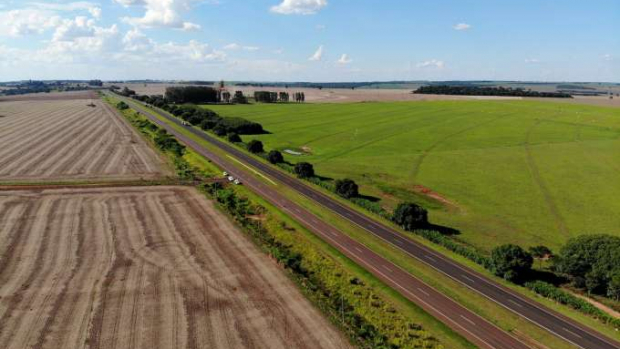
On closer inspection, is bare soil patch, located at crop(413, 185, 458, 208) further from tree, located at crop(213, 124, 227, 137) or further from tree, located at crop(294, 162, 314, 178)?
tree, located at crop(213, 124, 227, 137)

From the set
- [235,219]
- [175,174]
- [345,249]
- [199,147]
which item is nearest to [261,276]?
[345,249]

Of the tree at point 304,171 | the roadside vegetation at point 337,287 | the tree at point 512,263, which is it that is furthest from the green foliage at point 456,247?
the tree at point 304,171

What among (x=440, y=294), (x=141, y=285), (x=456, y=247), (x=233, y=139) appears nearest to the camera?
(x=141, y=285)

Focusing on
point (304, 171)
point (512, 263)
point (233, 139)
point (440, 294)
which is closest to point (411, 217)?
point (512, 263)

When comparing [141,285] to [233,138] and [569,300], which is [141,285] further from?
[233,138]

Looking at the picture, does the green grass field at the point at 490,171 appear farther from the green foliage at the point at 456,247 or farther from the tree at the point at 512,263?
the tree at the point at 512,263

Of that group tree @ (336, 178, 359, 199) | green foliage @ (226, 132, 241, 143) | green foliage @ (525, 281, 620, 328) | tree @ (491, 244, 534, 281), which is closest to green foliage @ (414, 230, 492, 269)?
tree @ (491, 244, 534, 281)
